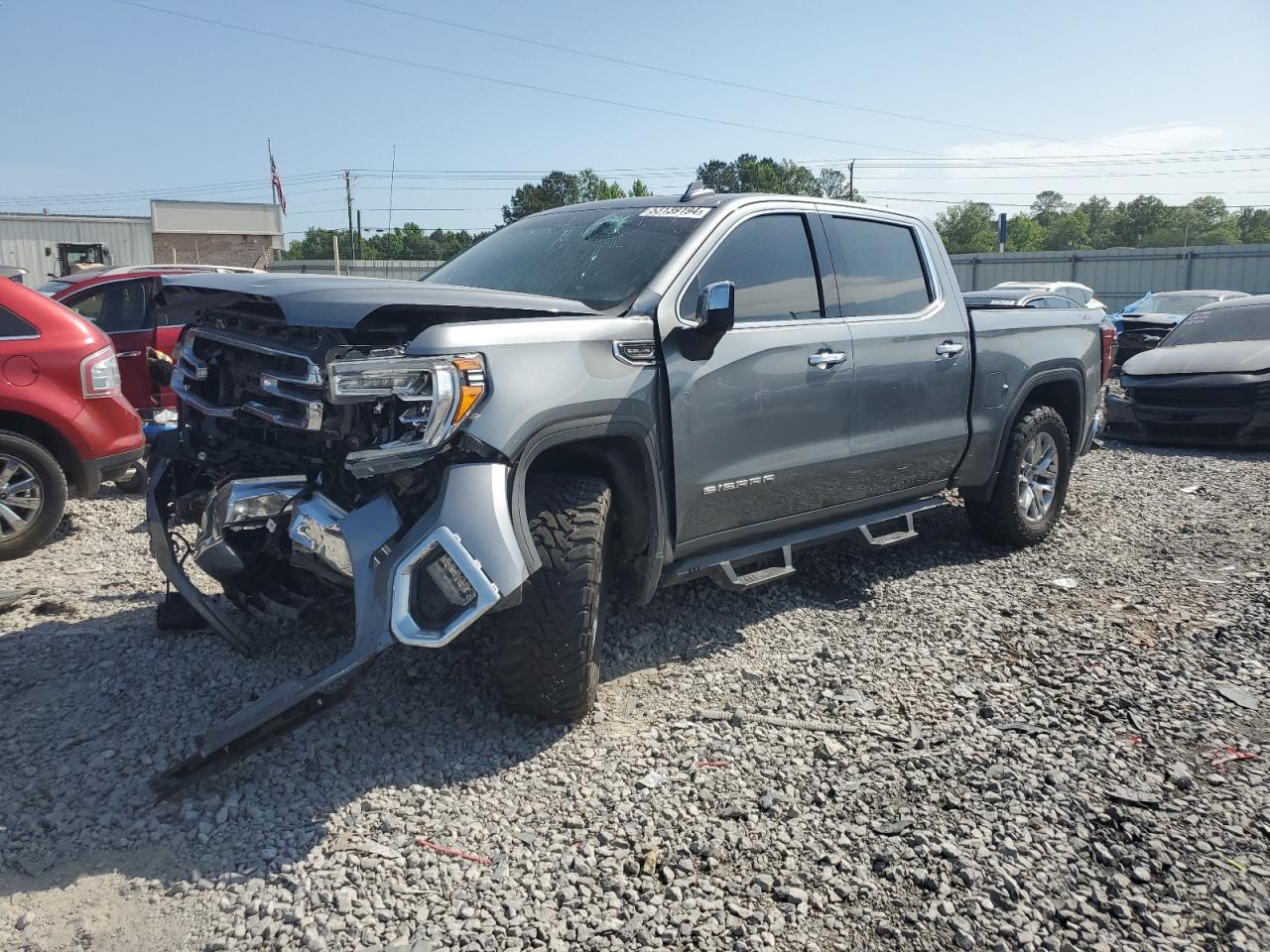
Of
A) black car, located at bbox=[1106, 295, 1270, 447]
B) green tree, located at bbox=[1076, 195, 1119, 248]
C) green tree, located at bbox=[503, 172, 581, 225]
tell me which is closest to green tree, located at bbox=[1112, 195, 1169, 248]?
green tree, located at bbox=[1076, 195, 1119, 248]

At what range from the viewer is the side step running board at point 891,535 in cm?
495

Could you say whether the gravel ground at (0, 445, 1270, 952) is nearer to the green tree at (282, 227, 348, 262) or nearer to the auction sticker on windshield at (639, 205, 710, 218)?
the auction sticker on windshield at (639, 205, 710, 218)

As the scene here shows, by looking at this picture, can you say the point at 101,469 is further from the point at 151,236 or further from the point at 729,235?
the point at 151,236

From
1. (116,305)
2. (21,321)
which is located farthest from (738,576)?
(116,305)

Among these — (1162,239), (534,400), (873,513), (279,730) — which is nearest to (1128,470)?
(873,513)

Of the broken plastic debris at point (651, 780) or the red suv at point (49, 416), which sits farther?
the red suv at point (49, 416)

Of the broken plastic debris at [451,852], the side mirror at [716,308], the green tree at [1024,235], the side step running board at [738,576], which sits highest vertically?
the green tree at [1024,235]

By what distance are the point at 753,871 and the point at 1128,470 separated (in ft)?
25.7

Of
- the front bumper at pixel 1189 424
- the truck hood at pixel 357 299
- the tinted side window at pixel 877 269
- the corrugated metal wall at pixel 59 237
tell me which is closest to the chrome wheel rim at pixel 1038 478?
the tinted side window at pixel 877 269

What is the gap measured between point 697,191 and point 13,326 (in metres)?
4.33

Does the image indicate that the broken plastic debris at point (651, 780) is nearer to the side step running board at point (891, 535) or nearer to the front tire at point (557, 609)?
the front tire at point (557, 609)

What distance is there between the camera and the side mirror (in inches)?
146

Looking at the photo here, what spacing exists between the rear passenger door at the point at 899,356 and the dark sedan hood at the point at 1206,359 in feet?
21.4

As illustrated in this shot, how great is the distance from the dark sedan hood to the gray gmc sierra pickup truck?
6.56 meters
